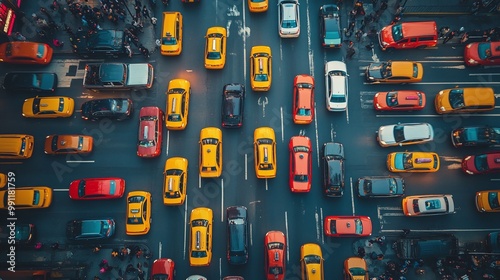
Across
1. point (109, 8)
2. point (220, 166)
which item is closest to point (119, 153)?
point (220, 166)

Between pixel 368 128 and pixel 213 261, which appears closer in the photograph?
pixel 213 261

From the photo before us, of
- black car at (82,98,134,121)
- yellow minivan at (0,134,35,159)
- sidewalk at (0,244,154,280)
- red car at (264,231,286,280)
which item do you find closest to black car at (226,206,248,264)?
red car at (264,231,286,280)

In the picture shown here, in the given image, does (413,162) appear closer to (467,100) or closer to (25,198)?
(467,100)

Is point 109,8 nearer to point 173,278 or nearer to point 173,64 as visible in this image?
point 173,64

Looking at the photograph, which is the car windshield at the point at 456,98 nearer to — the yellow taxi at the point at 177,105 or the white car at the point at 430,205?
the white car at the point at 430,205

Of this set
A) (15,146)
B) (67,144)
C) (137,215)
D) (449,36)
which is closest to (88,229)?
(137,215)

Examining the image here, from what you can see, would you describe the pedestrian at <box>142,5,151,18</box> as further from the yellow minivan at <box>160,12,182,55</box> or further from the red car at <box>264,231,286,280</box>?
the red car at <box>264,231,286,280</box>
